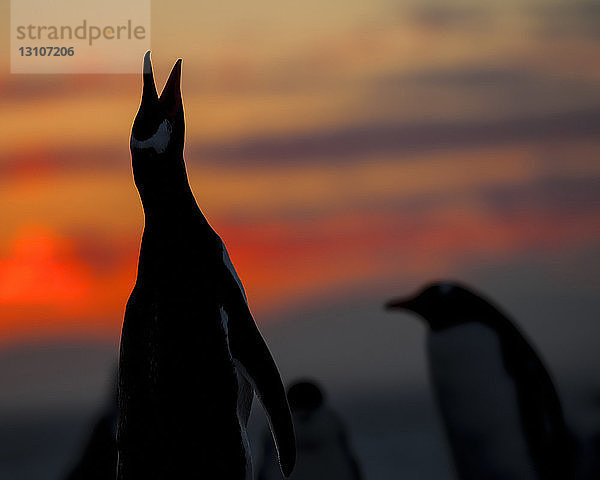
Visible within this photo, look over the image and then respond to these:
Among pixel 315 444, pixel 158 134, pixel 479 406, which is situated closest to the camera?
pixel 158 134

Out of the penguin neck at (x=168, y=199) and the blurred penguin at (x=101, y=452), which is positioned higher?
the penguin neck at (x=168, y=199)

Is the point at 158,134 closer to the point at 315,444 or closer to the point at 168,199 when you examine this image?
the point at 168,199

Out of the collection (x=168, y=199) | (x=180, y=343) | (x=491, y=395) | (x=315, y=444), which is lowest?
(x=315, y=444)

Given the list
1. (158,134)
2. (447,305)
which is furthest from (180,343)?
(447,305)

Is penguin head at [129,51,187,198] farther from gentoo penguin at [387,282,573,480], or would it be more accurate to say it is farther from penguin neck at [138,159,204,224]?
gentoo penguin at [387,282,573,480]

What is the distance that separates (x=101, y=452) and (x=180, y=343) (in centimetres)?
132

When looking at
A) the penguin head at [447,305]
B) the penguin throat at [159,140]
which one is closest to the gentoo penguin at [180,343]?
the penguin throat at [159,140]

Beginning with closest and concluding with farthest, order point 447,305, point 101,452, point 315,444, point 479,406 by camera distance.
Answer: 1. point 101,452
2. point 315,444
3. point 479,406
4. point 447,305

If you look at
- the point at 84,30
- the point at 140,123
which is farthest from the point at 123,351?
the point at 84,30

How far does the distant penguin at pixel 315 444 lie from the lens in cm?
289

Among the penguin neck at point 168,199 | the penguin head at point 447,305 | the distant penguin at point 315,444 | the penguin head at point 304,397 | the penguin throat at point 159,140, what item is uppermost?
the penguin throat at point 159,140

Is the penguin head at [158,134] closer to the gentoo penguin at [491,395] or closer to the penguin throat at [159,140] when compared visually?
the penguin throat at [159,140]

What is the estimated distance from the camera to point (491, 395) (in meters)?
3.02

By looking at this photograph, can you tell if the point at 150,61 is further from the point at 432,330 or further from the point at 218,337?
the point at 432,330
